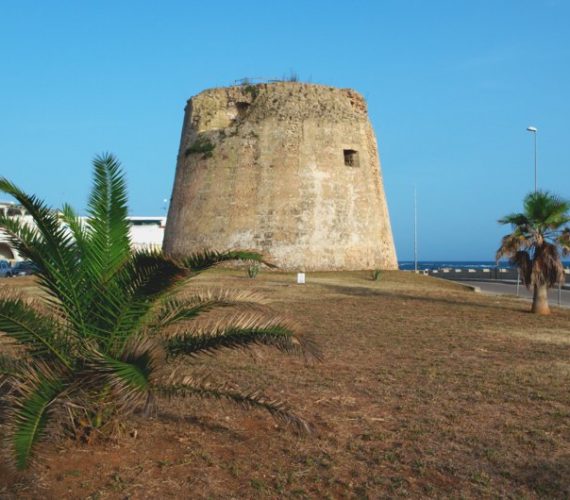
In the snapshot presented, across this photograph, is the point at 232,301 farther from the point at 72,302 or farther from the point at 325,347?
the point at 325,347

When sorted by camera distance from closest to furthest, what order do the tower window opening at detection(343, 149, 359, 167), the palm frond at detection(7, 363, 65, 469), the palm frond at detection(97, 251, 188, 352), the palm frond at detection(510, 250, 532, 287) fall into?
the palm frond at detection(7, 363, 65, 469)
the palm frond at detection(97, 251, 188, 352)
the palm frond at detection(510, 250, 532, 287)
the tower window opening at detection(343, 149, 359, 167)

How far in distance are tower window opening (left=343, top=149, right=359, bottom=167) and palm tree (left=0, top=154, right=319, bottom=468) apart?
24213 millimetres

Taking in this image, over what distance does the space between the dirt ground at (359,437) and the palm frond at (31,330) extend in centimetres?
65

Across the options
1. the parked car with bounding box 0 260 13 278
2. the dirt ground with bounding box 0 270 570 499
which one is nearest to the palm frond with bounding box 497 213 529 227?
the dirt ground with bounding box 0 270 570 499

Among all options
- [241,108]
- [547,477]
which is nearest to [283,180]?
[241,108]

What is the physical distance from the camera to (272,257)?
86.9 feet

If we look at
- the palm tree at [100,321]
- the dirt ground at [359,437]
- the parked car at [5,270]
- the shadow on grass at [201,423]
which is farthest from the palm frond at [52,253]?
the parked car at [5,270]

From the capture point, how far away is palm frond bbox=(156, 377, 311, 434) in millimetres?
4164

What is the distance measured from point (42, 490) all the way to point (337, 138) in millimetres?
25044

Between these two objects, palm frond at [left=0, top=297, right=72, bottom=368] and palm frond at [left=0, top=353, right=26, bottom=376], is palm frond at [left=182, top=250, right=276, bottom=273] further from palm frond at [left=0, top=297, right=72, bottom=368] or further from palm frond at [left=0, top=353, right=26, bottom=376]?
palm frond at [left=0, top=353, right=26, bottom=376]

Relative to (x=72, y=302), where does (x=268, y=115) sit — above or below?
above

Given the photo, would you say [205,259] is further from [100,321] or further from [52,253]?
[52,253]

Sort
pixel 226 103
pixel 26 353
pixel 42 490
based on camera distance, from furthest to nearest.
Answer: pixel 226 103 < pixel 26 353 < pixel 42 490

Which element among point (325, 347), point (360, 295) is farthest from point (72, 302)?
point (360, 295)
